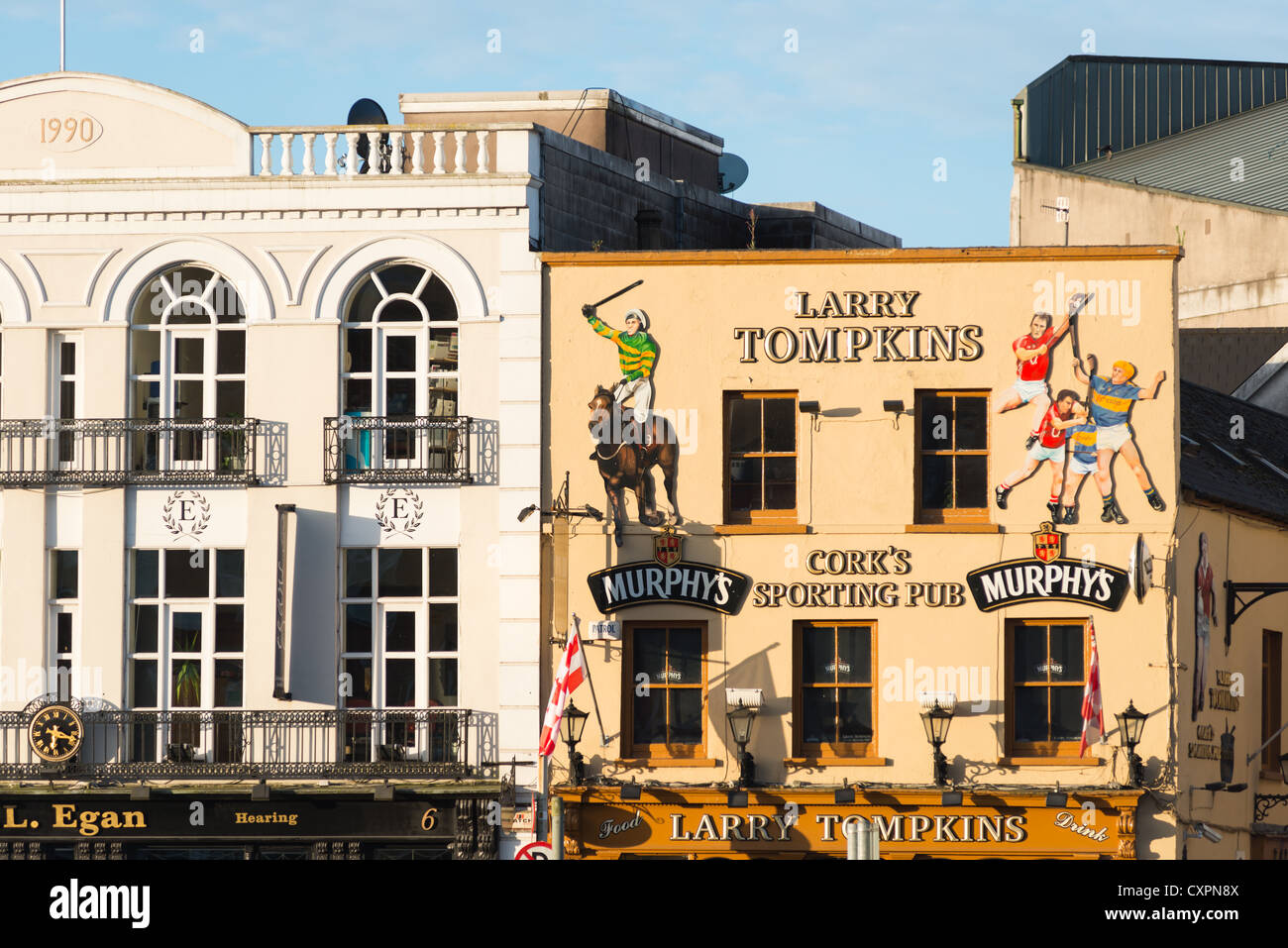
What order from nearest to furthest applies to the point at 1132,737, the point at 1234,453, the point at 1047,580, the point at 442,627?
the point at 1132,737
the point at 1047,580
the point at 442,627
the point at 1234,453

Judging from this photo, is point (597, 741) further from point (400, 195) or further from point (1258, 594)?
point (1258, 594)

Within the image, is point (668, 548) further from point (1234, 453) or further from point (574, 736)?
point (1234, 453)

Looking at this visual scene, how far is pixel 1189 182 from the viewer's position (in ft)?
139

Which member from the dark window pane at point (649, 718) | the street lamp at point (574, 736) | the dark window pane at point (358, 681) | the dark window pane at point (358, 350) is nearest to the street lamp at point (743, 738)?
the dark window pane at point (649, 718)

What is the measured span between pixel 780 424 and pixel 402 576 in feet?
18.7

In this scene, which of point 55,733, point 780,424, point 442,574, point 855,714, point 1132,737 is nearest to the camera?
point 1132,737

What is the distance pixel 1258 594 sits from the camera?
89.2ft

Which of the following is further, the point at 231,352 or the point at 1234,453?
the point at 1234,453

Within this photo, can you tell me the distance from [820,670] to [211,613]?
28.2 feet

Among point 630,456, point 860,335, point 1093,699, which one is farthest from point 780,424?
point 1093,699

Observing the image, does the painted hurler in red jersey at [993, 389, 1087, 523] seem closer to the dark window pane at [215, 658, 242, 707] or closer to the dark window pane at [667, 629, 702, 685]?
the dark window pane at [667, 629, 702, 685]

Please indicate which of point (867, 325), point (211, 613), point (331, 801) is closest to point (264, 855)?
point (331, 801)

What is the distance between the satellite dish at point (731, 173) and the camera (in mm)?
35719

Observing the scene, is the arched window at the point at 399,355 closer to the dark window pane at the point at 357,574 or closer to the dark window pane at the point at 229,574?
the dark window pane at the point at 357,574
